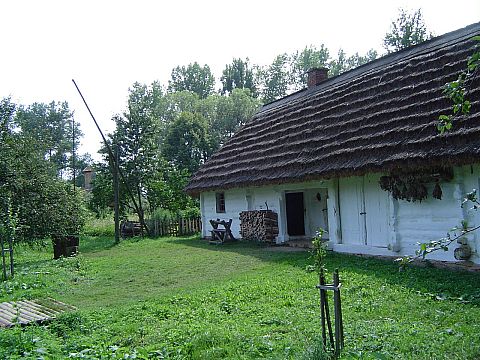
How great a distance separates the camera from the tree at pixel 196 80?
60875 millimetres

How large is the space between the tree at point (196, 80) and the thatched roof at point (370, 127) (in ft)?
146

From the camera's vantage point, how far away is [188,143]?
35.9 metres

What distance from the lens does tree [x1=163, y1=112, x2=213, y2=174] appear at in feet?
117

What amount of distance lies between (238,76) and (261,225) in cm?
4548

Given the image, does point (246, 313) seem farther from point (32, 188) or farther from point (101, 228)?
point (101, 228)

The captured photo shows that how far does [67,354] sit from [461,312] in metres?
4.92

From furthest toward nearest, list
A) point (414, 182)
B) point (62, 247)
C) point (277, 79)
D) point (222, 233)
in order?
point (277, 79), point (222, 233), point (62, 247), point (414, 182)

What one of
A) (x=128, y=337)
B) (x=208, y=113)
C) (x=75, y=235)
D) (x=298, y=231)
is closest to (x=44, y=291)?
(x=128, y=337)

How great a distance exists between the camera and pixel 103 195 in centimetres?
2447

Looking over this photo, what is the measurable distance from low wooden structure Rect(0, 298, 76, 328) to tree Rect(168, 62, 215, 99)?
5382 centimetres

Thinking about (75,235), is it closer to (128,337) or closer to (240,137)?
(240,137)

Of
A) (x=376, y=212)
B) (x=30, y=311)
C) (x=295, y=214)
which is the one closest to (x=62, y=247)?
(x=295, y=214)

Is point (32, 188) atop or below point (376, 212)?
atop

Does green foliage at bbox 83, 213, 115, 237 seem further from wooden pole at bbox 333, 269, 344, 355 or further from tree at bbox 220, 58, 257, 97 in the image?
tree at bbox 220, 58, 257, 97
